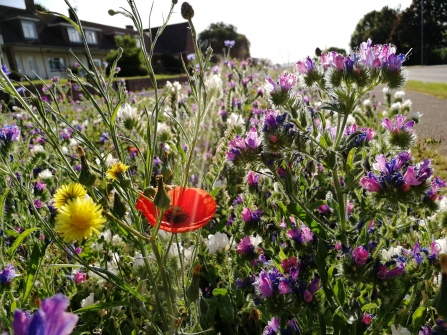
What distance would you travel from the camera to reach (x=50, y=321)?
32 centimetres

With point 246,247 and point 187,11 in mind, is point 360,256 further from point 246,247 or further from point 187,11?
point 187,11

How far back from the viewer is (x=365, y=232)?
123cm

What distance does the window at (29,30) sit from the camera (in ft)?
83.0

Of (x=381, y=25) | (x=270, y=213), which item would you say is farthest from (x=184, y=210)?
(x=381, y=25)

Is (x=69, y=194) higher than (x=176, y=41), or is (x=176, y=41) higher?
(x=176, y=41)

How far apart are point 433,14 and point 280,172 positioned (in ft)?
140

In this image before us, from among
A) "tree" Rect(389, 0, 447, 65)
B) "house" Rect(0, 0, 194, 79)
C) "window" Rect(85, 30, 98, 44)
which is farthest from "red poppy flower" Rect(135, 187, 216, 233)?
"tree" Rect(389, 0, 447, 65)

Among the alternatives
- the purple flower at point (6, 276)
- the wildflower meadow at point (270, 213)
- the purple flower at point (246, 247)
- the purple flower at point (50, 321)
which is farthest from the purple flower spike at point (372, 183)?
the purple flower at point (6, 276)

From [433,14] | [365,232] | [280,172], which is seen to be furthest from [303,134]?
[433,14]

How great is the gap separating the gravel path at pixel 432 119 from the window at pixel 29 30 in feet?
Result: 85.0

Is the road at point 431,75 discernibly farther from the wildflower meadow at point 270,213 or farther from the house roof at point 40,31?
the house roof at point 40,31

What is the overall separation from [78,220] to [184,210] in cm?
39

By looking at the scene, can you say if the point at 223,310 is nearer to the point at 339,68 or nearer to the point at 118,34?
the point at 339,68

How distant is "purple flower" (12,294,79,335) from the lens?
313 millimetres
